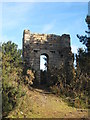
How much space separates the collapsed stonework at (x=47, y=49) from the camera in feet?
43.6

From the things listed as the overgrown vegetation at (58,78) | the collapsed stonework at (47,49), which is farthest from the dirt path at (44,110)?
the collapsed stonework at (47,49)

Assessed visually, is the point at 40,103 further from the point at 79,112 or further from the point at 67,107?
the point at 79,112

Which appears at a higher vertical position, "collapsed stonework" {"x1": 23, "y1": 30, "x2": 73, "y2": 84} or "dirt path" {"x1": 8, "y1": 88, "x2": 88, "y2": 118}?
"collapsed stonework" {"x1": 23, "y1": 30, "x2": 73, "y2": 84}

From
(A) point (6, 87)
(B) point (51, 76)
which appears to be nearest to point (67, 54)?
(B) point (51, 76)

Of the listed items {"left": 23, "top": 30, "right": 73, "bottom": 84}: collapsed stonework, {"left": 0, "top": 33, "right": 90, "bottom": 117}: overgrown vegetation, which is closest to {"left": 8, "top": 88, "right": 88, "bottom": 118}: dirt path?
{"left": 0, "top": 33, "right": 90, "bottom": 117}: overgrown vegetation

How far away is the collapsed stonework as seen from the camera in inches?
523

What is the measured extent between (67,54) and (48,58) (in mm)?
1488

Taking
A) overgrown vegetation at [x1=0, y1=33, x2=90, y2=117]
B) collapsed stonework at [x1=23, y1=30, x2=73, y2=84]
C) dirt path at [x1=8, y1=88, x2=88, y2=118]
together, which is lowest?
dirt path at [x1=8, y1=88, x2=88, y2=118]

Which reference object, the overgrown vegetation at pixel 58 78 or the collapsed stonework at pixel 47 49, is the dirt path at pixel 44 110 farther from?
the collapsed stonework at pixel 47 49

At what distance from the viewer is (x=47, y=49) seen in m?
13.8

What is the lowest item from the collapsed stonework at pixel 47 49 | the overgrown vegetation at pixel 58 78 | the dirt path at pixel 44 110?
the dirt path at pixel 44 110

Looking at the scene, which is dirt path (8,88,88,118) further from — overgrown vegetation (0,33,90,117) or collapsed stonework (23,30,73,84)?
collapsed stonework (23,30,73,84)

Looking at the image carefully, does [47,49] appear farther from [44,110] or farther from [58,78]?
[44,110]

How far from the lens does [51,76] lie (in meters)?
12.1
